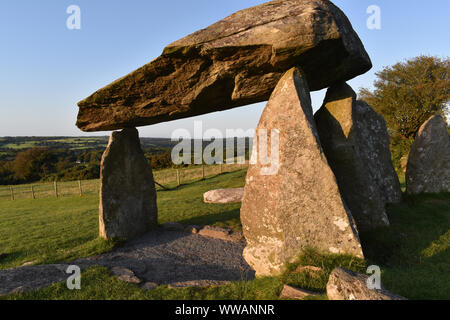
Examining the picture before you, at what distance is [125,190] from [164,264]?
3.20 meters

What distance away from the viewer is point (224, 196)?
45.0 ft

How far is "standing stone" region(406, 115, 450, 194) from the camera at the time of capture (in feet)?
28.6

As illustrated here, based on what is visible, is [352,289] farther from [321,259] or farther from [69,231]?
[69,231]

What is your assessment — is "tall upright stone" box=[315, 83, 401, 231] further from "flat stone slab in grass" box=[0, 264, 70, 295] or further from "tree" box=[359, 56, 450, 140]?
"tree" box=[359, 56, 450, 140]

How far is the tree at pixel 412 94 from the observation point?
23.4 metres

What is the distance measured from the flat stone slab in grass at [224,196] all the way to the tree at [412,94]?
726 inches

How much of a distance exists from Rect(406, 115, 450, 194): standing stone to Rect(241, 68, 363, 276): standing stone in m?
5.72

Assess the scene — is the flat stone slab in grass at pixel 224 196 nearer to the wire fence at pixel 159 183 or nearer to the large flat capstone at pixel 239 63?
the large flat capstone at pixel 239 63

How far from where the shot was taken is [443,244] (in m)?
5.51

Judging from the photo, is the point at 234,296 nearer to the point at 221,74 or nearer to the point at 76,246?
the point at 221,74
